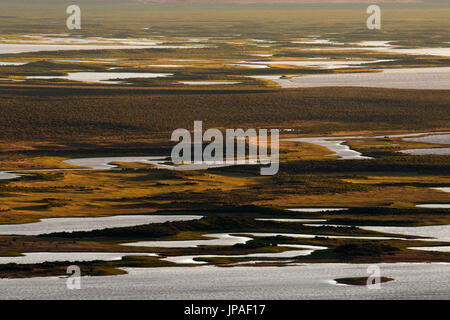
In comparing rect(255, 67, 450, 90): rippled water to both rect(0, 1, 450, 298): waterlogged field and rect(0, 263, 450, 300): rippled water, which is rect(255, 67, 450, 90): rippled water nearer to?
rect(0, 1, 450, 298): waterlogged field

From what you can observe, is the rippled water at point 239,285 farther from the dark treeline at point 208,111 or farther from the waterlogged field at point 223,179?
the dark treeline at point 208,111

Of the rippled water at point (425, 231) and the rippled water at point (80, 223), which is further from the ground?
the rippled water at point (80, 223)

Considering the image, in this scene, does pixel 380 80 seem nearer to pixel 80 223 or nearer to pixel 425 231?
pixel 425 231

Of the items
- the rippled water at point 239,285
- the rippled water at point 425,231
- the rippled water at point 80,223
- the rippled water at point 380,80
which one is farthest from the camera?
the rippled water at point 380,80

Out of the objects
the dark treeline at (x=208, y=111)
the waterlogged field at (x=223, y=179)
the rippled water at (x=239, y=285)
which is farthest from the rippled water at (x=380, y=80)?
the rippled water at (x=239, y=285)

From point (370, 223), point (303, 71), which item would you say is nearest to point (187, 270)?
point (370, 223)

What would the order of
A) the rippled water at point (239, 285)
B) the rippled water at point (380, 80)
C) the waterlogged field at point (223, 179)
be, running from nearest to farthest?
the rippled water at point (239, 285) < the waterlogged field at point (223, 179) < the rippled water at point (380, 80)

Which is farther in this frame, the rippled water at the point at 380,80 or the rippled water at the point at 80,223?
the rippled water at the point at 380,80
